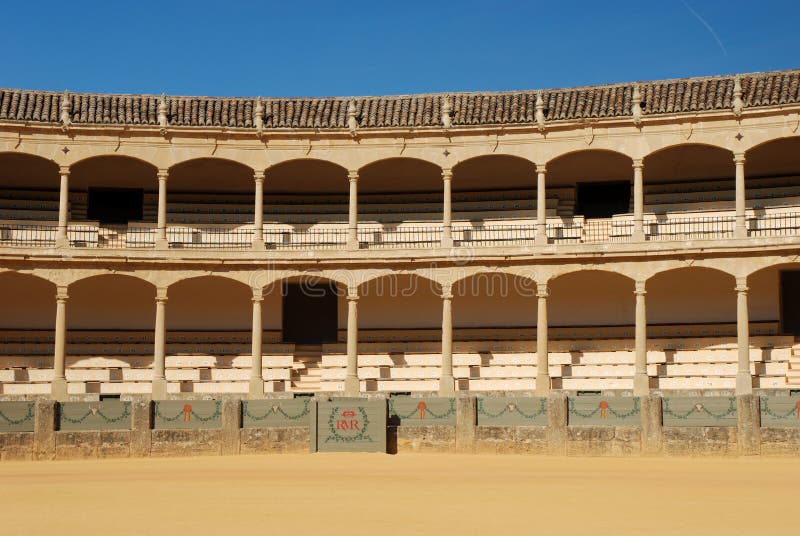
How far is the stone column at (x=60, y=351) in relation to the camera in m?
30.1

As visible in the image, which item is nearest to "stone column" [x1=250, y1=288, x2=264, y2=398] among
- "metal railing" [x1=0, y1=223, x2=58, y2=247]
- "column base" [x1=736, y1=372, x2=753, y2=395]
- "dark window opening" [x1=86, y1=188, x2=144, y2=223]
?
"dark window opening" [x1=86, y1=188, x2=144, y2=223]

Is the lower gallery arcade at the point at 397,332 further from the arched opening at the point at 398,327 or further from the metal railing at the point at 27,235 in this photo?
the metal railing at the point at 27,235

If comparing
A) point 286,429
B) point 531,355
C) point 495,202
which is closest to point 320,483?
point 286,429

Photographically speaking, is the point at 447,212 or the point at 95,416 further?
the point at 447,212

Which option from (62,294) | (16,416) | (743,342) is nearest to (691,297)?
(743,342)

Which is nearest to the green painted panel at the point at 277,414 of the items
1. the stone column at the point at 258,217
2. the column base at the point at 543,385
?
the column base at the point at 543,385

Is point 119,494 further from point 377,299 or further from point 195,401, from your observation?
point 377,299

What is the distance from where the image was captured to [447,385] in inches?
1192

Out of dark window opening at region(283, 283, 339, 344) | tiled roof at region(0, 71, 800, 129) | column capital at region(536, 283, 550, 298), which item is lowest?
dark window opening at region(283, 283, 339, 344)

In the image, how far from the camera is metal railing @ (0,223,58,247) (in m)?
31.8

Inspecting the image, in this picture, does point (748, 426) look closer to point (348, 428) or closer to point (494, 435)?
point (494, 435)

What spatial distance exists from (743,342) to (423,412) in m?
10.1

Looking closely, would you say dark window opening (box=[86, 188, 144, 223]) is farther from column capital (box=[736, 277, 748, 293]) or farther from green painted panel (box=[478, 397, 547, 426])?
column capital (box=[736, 277, 748, 293])

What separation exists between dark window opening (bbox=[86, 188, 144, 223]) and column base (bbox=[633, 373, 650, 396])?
1677cm
